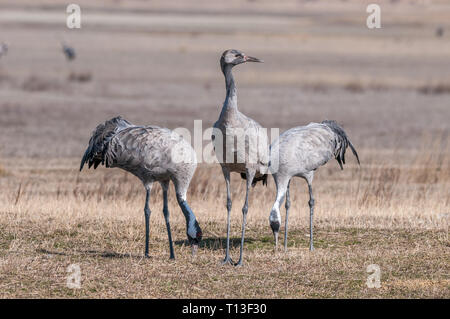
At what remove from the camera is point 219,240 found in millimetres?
10617

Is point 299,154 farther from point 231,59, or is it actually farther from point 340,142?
point 231,59

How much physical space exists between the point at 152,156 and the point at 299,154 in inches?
73.2

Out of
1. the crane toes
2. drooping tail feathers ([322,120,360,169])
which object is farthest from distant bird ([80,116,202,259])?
drooping tail feathers ([322,120,360,169])

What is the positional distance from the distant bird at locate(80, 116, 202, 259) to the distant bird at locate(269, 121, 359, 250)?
3.30ft

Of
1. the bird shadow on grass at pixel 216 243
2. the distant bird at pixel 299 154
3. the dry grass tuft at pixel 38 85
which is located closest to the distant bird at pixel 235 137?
the distant bird at pixel 299 154

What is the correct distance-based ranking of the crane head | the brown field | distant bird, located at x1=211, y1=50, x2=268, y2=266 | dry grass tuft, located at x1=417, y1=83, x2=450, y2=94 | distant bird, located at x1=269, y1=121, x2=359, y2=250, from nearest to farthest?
the brown field < distant bird, located at x1=211, y1=50, x2=268, y2=266 < the crane head < distant bird, located at x1=269, y1=121, x2=359, y2=250 < dry grass tuft, located at x1=417, y1=83, x2=450, y2=94

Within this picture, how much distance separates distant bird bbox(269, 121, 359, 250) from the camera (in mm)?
10188

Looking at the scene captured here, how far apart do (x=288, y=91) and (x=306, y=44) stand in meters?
24.2

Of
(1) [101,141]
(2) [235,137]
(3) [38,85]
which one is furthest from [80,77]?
(2) [235,137]

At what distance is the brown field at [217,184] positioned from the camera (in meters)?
8.55

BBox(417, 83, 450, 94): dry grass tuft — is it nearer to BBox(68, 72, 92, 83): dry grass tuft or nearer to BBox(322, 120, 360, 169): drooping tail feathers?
BBox(68, 72, 92, 83): dry grass tuft

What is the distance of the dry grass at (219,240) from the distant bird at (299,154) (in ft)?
2.06
